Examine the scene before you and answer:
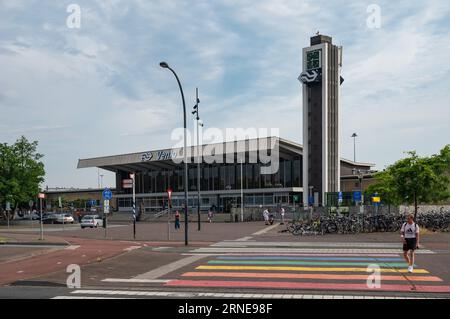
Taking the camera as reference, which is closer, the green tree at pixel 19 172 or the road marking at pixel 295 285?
the road marking at pixel 295 285

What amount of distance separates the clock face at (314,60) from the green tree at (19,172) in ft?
127

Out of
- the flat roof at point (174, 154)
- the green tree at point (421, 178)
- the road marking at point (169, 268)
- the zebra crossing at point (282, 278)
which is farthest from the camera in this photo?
the flat roof at point (174, 154)

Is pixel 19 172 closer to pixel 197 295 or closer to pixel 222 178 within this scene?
pixel 222 178

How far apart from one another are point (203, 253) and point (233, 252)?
48.8 inches

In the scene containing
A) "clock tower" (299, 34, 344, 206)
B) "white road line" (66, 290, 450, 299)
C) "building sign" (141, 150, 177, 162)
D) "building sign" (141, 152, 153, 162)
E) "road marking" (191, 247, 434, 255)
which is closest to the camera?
"white road line" (66, 290, 450, 299)

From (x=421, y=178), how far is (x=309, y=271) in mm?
18407

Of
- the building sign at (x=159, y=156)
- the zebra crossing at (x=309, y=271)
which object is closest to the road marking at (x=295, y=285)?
the zebra crossing at (x=309, y=271)

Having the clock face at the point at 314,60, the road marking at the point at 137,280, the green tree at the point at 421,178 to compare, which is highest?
the clock face at the point at 314,60

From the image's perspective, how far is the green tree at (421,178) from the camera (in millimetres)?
30969

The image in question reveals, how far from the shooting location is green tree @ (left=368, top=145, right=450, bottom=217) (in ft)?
102

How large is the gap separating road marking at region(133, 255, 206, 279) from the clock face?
57.4 metres

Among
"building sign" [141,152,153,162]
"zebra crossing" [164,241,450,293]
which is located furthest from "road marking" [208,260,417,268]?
"building sign" [141,152,153,162]

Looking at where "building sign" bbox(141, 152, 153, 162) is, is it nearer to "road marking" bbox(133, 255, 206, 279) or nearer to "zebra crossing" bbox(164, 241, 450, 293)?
"zebra crossing" bbox(164, 241, 450, 293)

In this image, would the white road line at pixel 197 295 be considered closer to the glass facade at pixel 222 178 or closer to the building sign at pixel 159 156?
the glass facade at pixel 222 178
